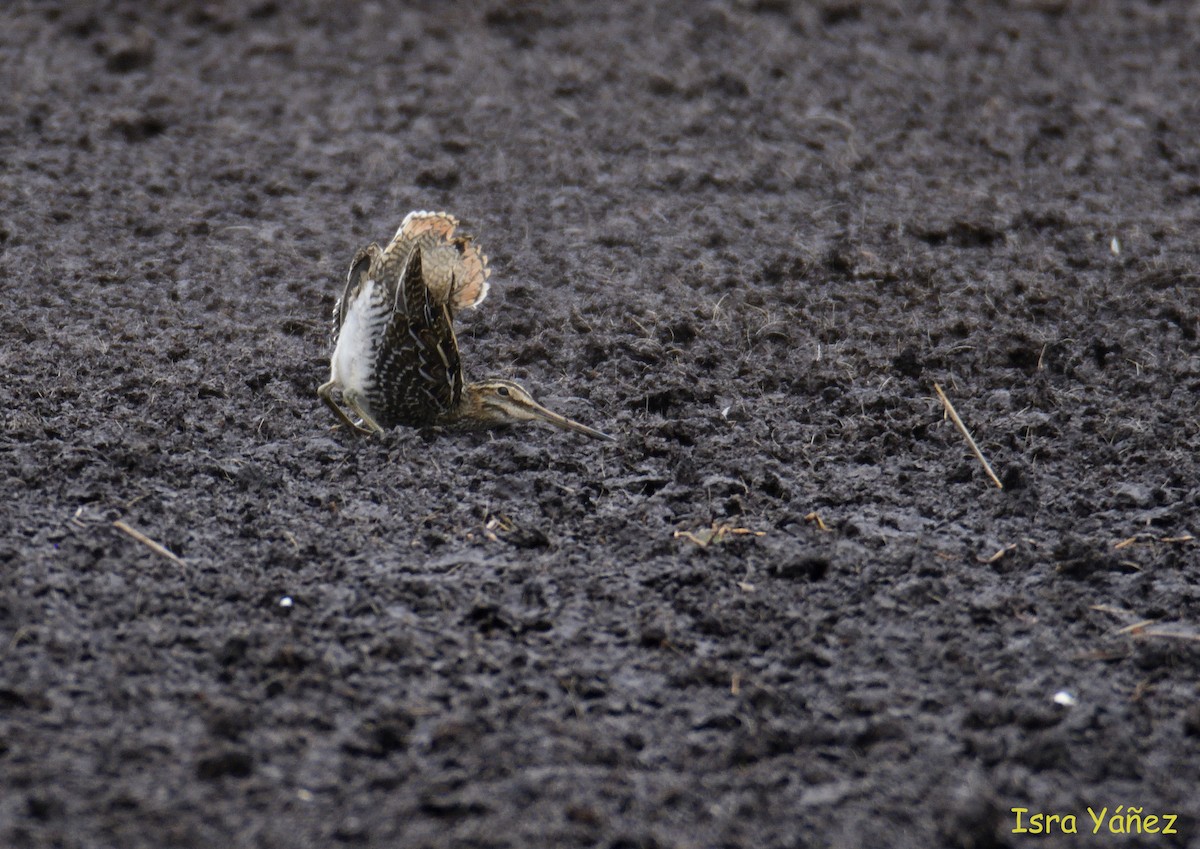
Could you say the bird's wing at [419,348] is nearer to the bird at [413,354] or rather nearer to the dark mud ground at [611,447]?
the bird at [413,354]

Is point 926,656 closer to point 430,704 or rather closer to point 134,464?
point 430,704

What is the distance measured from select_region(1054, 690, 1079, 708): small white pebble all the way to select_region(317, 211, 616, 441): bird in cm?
155

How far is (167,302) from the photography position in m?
4.42

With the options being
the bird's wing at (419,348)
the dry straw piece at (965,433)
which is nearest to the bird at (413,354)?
the bird's wing at (419,348)

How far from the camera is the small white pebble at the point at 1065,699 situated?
2.92 m

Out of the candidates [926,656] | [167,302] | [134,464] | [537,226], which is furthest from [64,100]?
[926,656]

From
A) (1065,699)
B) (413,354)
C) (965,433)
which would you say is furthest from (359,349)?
(1065,699)

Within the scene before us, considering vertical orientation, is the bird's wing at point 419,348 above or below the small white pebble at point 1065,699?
above

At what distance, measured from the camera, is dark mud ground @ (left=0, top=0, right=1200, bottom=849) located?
107 inches

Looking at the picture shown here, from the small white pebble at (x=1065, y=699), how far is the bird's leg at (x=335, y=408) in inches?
85.2

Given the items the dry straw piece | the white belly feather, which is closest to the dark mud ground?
the dry straw piece

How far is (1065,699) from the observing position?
2.93m

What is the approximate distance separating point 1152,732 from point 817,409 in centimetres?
154

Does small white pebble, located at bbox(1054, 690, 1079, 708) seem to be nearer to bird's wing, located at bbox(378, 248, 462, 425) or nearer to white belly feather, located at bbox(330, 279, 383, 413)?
Answer: bird's wing, located at bbox(378, 248, 462, 425)
